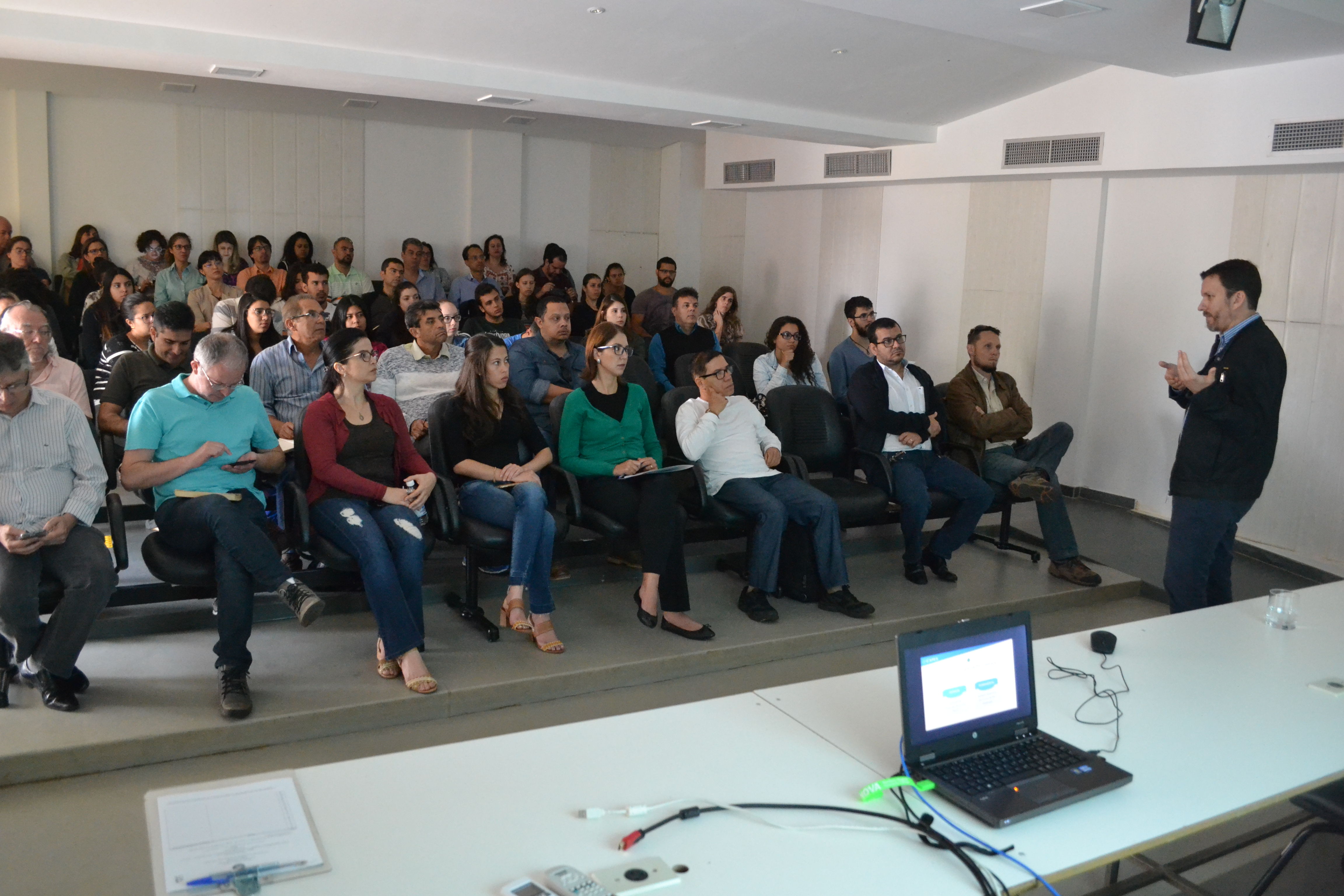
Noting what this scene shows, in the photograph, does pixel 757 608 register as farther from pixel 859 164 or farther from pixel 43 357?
pixel 859 164

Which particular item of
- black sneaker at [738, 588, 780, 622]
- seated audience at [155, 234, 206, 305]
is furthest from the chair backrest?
seated audience at [155, 234, 206, 305]

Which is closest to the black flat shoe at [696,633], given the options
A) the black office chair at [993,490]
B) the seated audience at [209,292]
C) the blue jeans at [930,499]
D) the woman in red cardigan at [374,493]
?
the woman in red cardigan at [374,493]

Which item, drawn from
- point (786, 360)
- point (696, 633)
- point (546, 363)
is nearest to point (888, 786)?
point (696, 633)

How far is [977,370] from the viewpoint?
215 inches

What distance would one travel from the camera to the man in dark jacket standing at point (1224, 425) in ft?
12.2

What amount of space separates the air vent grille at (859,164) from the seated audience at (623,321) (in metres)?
2.07

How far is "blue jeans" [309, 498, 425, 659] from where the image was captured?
3539 millimetres

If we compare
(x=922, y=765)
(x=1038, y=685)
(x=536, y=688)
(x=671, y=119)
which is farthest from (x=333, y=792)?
(x=671, y=119)

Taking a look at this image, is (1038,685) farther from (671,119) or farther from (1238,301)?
(671,119)

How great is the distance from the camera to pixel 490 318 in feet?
22.8

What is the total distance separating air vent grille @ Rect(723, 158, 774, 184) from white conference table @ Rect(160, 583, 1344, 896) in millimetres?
7425

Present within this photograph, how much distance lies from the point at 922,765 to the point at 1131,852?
1.16ft

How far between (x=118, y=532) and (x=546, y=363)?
7.13 ft

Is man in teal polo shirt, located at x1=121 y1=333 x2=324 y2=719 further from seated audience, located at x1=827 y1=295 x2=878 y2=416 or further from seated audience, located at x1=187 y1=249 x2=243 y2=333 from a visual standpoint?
seated audience, located at x1=187 y1=249 x2=243 y2=333
